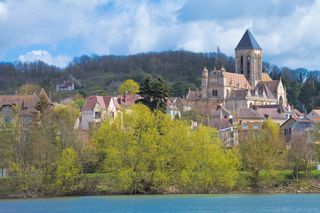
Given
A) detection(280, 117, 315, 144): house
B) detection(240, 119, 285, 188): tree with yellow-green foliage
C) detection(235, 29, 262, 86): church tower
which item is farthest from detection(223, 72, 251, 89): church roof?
detection(240, 119, 285, 188): tree with yellow-green foliage

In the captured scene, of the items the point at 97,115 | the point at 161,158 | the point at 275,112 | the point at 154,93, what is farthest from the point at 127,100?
the point at 161,158

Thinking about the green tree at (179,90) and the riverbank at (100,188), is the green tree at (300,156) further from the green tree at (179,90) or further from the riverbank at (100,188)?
the green tree at (179,90)

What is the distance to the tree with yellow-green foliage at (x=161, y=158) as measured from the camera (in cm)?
6272

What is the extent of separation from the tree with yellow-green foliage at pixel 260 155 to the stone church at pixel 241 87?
60.0 metres

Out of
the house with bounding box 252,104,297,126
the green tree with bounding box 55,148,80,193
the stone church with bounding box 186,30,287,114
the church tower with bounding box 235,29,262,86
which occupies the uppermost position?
the church tower with bounding box 235,29,262,86

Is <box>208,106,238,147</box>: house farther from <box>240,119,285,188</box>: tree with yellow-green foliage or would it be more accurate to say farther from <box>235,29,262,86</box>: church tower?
<box>235,29,262,86</box>: church tower

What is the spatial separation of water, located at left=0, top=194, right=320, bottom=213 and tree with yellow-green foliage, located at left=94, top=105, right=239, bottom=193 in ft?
11.1

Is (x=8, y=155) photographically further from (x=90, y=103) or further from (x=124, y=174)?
(x=90, y=103)

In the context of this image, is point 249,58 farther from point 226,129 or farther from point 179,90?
point 226,129

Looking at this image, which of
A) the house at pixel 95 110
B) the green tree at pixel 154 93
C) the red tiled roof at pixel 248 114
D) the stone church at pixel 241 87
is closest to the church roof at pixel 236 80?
the stone church at pixel 241 87

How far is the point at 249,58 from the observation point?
6368 inches

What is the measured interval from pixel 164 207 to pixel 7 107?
4411 centimetres

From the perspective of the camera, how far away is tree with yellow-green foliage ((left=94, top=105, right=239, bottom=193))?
62.7 metres

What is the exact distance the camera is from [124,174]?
6197 centimetres
